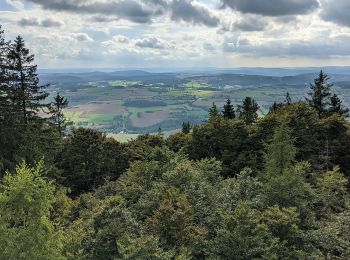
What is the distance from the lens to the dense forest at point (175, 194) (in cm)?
1977

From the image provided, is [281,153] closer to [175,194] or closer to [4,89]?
[175,194]

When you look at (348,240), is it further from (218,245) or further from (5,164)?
(5,164)

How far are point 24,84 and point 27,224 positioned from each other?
2680cm

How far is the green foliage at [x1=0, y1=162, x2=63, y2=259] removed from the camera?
17031mm

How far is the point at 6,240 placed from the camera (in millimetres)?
17156

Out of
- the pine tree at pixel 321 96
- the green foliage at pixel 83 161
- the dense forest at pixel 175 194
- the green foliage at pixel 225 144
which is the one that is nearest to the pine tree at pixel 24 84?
the dense forest at pixel 175 194

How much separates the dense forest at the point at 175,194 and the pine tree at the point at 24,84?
0.35 feet

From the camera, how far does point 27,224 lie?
17656 millimetres

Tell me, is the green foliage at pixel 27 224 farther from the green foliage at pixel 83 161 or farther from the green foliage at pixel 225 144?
the green foliage at pixel 225 144

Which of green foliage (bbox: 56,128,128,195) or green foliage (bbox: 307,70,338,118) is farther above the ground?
green foliage (bbox: 307,70,338,118)

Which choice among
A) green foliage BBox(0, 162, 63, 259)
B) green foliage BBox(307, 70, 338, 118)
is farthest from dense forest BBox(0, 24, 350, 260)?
green foliage BBox(307, 70, 338, 118)

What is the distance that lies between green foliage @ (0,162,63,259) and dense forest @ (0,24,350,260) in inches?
2.0

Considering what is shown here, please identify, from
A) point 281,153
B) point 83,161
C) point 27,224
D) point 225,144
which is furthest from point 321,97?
point 27,224

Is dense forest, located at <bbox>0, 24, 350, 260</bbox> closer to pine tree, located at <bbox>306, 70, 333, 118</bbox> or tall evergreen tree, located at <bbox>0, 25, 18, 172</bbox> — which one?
tall evergreen tree, located at <bbox>0, 25, 18, 172</bbox>
